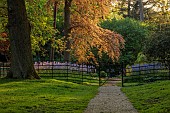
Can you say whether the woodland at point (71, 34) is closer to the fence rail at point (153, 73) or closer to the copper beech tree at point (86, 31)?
the copper beech tree at point (86, 31)

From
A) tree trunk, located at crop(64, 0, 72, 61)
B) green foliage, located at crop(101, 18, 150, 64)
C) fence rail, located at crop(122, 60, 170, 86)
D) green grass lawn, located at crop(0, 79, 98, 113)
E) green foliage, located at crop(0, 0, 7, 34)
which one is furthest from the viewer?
green foliage, located at crop(101, 18, 150, 64)

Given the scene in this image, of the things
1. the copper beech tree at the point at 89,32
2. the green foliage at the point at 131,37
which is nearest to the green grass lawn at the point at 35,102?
the copper beech tree at the point at 89,32

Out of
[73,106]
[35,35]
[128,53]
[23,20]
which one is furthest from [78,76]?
[128,53]

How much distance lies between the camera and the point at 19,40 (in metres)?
A: 19.1

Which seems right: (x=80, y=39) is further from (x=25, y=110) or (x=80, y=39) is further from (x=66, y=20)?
(x=25, y=110)

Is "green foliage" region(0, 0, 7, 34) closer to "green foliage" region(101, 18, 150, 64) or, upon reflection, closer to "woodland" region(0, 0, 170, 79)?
"woodland" region(0, 0, 170, 79)

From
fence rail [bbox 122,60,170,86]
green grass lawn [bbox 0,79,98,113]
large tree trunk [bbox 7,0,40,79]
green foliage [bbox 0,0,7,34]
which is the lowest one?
green grass lawn [bbox 0,79,98,113]

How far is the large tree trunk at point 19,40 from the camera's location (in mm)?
18984

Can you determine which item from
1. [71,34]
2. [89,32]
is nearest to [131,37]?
[71,34]

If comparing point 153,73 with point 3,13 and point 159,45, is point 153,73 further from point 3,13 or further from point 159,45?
point 3,13

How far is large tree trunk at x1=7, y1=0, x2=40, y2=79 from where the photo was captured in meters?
19.0

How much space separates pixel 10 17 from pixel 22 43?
1486mm

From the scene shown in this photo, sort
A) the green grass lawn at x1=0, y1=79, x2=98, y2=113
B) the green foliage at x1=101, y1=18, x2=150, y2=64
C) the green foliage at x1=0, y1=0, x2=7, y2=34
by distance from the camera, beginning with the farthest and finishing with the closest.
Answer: the green foliage at x1=101, y1=18, x2=150, y2=64, the green foliage at x1=0, y1=0, x2=7, y2=34, the green grass lawn at x1=0, y1=79, x2=98, y2=113

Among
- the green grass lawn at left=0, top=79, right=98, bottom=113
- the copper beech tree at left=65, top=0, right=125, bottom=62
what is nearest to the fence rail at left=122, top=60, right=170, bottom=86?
the copper beech tree at left=65, top=0, right=125, bottom=62
